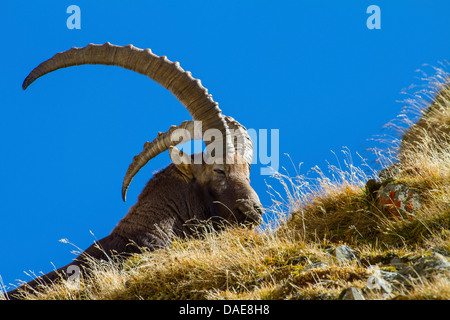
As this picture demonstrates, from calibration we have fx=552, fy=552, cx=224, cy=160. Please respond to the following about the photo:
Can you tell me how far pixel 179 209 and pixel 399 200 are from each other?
3.48 m

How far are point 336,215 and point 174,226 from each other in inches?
103

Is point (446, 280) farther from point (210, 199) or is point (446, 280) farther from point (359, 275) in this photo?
point (210, 199)

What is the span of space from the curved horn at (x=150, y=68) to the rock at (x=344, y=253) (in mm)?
3923

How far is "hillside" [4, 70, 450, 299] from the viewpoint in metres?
5.57

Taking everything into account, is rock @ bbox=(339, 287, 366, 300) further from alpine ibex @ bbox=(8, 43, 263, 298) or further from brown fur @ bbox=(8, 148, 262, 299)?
alpine ibex @ bbox=(8, 43, 263, 298)

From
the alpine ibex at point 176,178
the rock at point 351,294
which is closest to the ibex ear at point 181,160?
the alpine ibex at point 176,178

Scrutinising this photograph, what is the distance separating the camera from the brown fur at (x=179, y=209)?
28.5 feet

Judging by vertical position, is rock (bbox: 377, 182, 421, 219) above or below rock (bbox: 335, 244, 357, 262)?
above

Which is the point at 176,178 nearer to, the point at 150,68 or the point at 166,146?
the point at 166,146

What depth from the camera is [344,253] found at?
6527mm

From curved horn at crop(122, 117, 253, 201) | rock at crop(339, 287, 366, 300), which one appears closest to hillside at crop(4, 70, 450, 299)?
rock at crop(339, 287, 366, 300)

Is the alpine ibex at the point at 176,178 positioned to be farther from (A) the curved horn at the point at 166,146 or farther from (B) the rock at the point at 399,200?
(B) the rock at the point at 399,200

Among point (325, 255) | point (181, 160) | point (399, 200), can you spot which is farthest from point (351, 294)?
point (181, 160)
